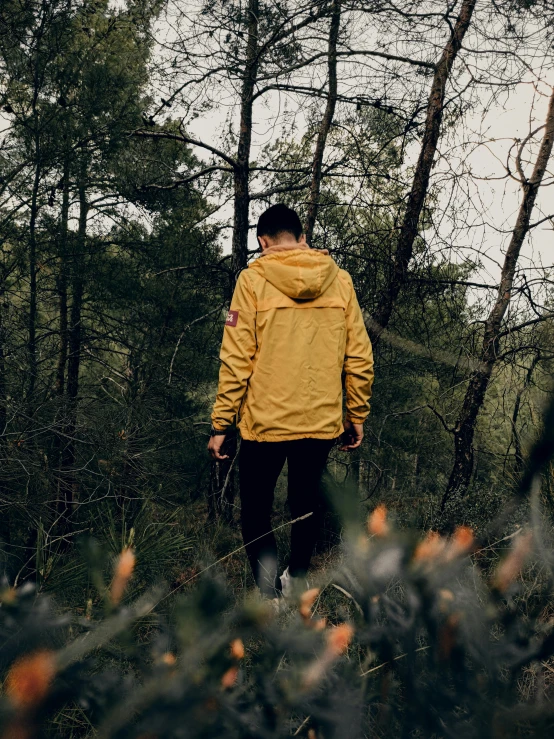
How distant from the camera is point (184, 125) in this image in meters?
5.55

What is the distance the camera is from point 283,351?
2.57 m

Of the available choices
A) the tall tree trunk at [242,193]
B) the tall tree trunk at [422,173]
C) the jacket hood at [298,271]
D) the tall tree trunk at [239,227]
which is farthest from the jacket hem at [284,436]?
the tall tree trunk at [242,193]

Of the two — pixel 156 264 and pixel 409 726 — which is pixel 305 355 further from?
pixel 156 264

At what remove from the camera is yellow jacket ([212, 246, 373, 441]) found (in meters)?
2.56

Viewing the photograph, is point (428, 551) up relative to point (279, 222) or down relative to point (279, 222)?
down

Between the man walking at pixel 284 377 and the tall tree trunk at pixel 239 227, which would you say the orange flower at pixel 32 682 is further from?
the tall tree trunk at pixel 239 227

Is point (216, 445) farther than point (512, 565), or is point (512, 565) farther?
point (216, 445)

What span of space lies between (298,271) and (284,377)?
20.5 inches

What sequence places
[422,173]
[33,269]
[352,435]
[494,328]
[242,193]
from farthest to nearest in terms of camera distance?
1. [242,193]
2. [33,269]
3. [494,328]
4. [422,173]
5. [352,435]

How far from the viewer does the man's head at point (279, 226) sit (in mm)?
2742

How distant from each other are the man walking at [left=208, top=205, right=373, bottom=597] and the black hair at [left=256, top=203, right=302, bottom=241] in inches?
4.1

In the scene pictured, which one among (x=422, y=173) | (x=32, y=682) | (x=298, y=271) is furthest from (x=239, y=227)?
(x=32, y=682)

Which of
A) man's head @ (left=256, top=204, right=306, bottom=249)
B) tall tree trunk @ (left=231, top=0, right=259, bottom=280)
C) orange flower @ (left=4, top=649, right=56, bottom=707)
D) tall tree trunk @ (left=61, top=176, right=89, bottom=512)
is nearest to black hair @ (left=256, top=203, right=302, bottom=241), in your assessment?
man's head @ (left=256, top=204, right=306, bottom=249)

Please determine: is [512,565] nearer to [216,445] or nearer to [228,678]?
[228,678]
